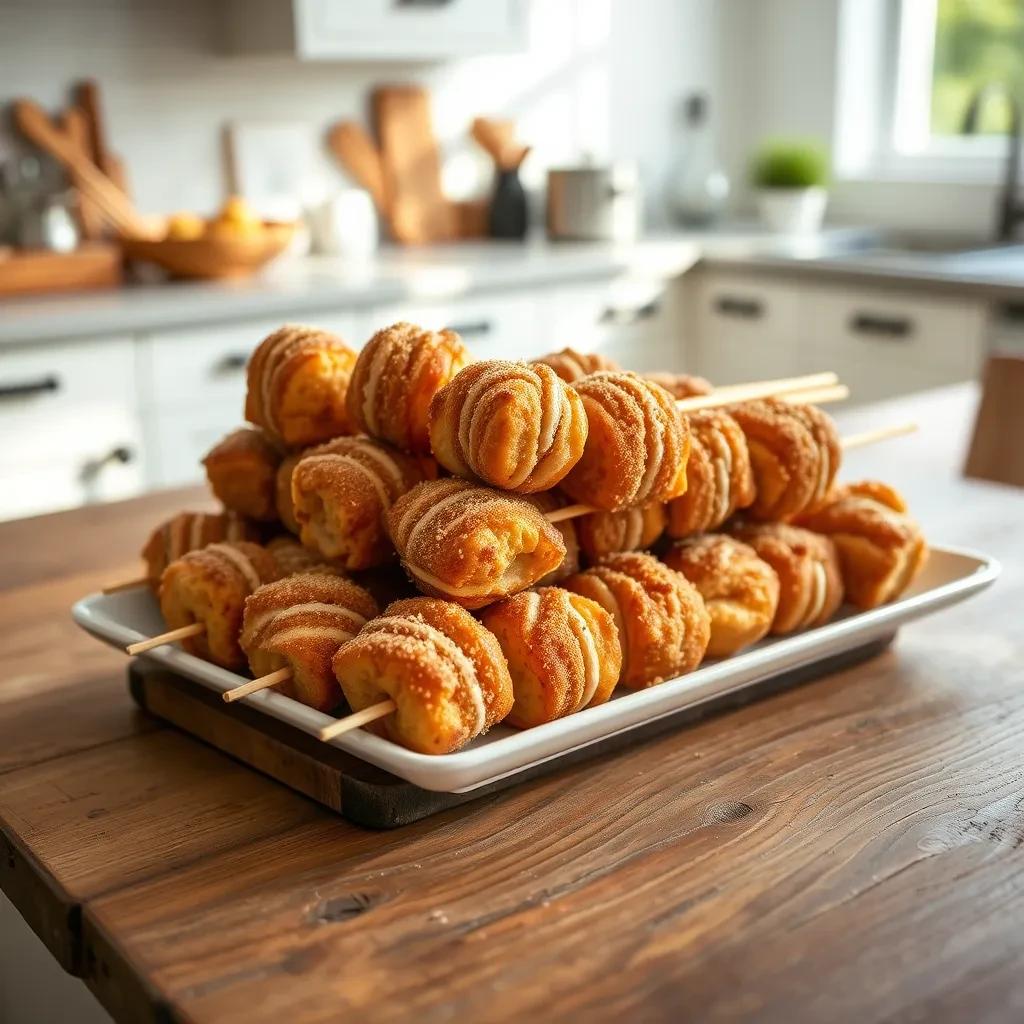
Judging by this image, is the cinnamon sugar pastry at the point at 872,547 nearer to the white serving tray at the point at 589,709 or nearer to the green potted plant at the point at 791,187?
the white serving tray at the point at 589,709

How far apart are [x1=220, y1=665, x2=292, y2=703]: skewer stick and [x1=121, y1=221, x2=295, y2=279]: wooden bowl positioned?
2.23 metres

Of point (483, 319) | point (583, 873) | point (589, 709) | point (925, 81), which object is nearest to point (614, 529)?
point (589, 709)

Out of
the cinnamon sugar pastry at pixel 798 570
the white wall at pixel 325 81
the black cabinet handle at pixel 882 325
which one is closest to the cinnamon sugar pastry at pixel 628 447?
the cinnamon sugar pastry at pixel 798 570

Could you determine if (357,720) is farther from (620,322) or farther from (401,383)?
(620,322)

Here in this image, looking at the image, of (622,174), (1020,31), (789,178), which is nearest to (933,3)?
(1020,31)

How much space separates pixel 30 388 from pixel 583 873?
203 cm

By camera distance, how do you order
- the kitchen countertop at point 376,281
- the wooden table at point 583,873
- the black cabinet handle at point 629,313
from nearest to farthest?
the wooden table at point 583,873
the kitchen countertop at point 376,281
the black cabinet handle at point 629,313

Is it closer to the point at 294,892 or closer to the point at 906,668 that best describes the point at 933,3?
the point at 906,668

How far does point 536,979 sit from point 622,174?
3.15 m

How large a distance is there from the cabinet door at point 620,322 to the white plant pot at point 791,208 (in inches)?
20.5

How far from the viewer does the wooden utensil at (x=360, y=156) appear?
3.50 metres

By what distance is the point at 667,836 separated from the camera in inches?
28.5

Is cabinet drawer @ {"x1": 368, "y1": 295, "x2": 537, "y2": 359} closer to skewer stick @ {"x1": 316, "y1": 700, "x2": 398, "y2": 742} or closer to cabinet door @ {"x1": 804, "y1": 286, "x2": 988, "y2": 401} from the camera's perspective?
cabinet door @ {"x1": 804, "y1": 286, "x2": 988, "y2": 401}

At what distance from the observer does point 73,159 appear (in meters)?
3.03
